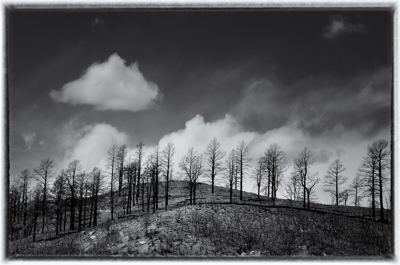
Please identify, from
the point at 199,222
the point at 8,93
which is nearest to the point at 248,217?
the point at 199,222

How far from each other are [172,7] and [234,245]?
1324 centimetres

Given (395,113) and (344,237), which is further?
(344,237)

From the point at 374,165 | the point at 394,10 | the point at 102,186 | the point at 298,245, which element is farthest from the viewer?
the point at 102,186

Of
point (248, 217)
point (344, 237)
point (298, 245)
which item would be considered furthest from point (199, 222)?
point (344, 237)

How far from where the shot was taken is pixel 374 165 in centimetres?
2756

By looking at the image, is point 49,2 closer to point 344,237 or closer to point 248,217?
point 344,237

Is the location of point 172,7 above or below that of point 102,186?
above

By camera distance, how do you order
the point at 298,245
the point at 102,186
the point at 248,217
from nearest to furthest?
the point at 298,245, the point at 248,217, the point at 102,186

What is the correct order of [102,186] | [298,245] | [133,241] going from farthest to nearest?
[102,186] → [133,241] → [298,245]

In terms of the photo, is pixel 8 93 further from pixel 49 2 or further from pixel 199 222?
pixel 199 222

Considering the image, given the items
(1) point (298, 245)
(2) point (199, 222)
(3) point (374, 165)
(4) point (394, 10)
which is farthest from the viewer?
(3) point (374, 165)

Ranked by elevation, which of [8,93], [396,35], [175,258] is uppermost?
[396,35]

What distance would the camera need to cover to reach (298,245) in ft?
45.5

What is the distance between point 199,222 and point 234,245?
6.29 m
